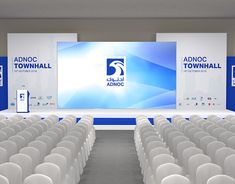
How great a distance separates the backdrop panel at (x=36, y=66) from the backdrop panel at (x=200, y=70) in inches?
152

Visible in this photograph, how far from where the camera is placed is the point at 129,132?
14.6 meters

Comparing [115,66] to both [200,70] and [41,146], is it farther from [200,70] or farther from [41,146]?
[41,146]

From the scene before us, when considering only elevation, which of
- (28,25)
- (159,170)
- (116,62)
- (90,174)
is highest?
(28,25)

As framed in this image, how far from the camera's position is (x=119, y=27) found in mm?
16641

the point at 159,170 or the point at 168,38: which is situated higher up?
the point at 168,38

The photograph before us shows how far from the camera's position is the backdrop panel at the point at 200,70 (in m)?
15.5

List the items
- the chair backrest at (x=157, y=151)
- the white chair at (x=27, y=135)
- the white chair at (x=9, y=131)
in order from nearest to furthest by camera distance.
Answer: the chair backrest at (x=157, y=151)
the white chair at (x=27, y=135)
the white chair at (x=9, y=131)

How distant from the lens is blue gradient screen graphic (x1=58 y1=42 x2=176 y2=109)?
1572cm

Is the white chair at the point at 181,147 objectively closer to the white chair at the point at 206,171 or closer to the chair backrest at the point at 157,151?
the chair backrest at the point at 157,151

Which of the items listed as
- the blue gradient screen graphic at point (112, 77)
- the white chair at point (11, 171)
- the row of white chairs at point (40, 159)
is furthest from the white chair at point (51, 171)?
the blue gradient screen graphic at point (112, 77)

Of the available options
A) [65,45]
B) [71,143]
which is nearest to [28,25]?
[65,45]

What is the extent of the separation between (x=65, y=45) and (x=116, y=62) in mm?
1757

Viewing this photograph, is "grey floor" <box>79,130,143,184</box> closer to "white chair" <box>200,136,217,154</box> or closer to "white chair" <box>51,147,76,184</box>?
"white chair" <box>51,147,76,184</box>
